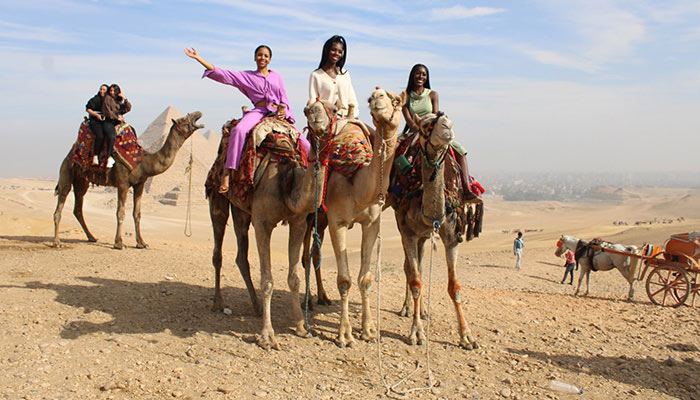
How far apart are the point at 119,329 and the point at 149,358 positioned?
1.04 meters

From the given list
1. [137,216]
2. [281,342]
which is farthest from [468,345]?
[137,216]

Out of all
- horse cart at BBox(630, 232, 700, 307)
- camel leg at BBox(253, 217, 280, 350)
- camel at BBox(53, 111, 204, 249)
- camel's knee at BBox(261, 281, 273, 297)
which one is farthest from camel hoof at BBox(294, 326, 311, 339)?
horse cart at BBox(630, 232, 700, 307)

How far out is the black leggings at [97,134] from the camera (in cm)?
1079

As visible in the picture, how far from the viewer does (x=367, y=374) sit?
5.11 m

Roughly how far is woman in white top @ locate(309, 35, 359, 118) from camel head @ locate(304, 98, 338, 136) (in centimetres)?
119

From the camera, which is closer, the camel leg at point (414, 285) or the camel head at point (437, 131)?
the camel head at point (437, 131)

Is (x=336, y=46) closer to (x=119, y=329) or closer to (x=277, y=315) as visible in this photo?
(x=277, y=315)

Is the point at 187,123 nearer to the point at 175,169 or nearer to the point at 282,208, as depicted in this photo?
the point at 282,208

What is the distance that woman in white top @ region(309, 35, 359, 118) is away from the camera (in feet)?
21.0

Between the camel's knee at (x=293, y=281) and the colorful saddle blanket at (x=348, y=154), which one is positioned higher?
the colorful saddle blanket at (x=348, y=154)

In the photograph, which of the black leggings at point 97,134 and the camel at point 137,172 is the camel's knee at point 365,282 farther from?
the black leggings at point 97,134

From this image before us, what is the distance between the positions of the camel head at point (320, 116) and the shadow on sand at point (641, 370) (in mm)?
3343

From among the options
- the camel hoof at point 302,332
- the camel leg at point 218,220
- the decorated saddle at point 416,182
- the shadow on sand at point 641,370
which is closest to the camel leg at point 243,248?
the camel leg at point 218,220

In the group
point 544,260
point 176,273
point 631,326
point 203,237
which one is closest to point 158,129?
point 203,237
